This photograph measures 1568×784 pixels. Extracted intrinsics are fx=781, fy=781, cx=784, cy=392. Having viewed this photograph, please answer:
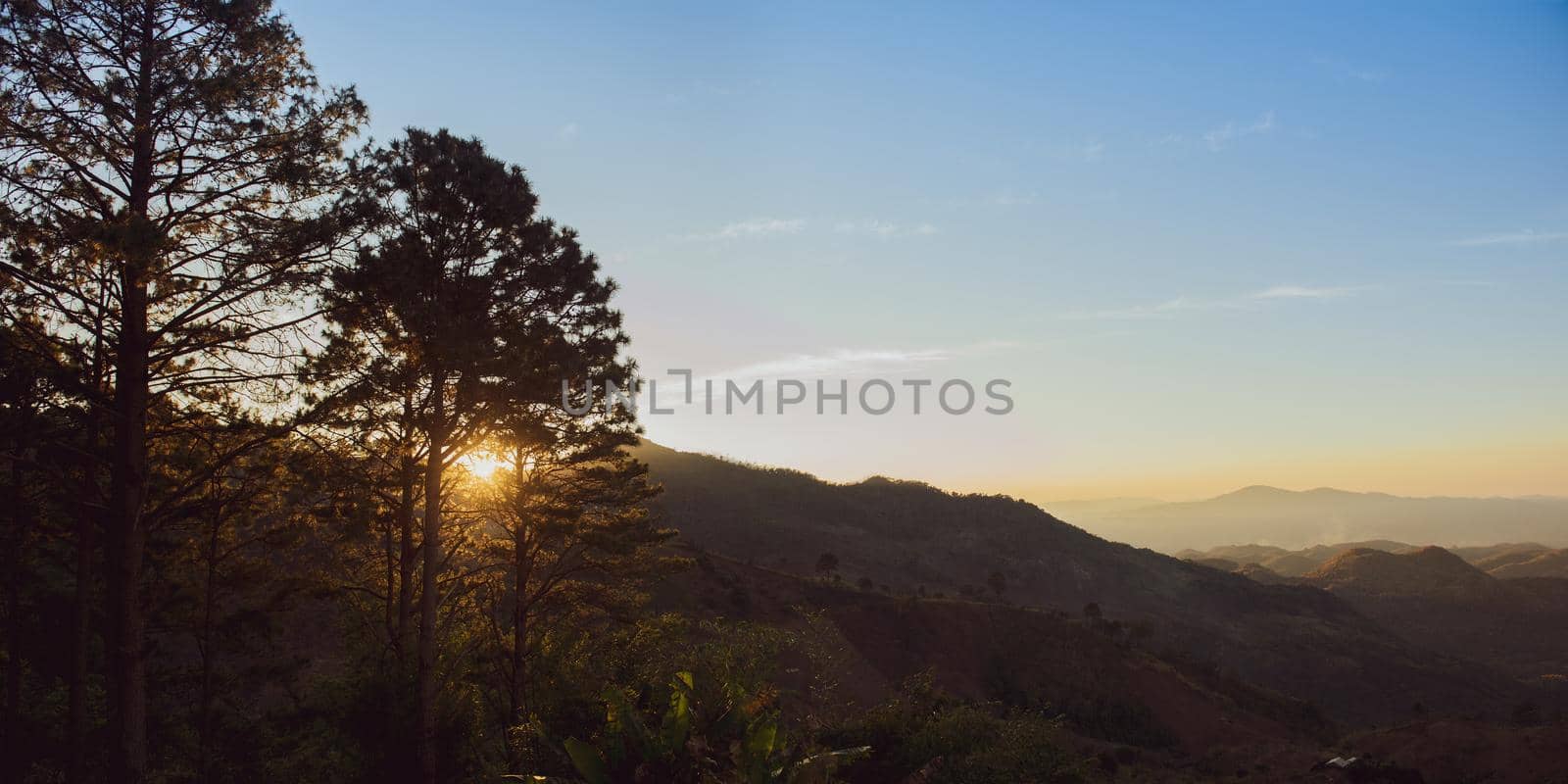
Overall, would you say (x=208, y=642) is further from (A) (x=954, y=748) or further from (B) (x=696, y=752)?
(B) (x=696, y=752)

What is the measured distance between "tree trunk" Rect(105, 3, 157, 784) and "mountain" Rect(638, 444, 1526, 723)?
1749 inches

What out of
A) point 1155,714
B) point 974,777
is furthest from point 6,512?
point 1155,714

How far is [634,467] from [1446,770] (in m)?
27.1

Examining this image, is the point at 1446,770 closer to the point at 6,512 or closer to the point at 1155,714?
the point at 1155,714

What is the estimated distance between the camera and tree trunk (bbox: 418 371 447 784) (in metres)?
14.6

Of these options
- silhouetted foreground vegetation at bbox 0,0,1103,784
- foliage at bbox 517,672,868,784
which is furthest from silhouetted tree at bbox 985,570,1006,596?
foliage at bbox 517,672,868,784

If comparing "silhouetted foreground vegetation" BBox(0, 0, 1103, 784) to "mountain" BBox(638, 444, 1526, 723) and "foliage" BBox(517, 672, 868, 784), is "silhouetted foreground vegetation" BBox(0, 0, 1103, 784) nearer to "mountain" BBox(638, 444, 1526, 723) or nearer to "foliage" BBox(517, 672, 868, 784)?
"foliage" BBox(517, 672, 868, 784)

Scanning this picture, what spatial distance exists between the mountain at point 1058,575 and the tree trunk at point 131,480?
146 ft

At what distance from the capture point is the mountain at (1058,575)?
55.1 meters

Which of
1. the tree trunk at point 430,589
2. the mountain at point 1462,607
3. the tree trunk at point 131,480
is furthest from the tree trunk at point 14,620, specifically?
the mountain at point 1462,607

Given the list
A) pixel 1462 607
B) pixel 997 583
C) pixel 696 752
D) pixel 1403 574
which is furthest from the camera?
pixel 1403 574

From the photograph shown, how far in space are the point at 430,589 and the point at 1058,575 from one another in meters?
73.3

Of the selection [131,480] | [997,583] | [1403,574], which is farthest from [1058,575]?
[131,480]

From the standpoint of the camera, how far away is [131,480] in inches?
428
